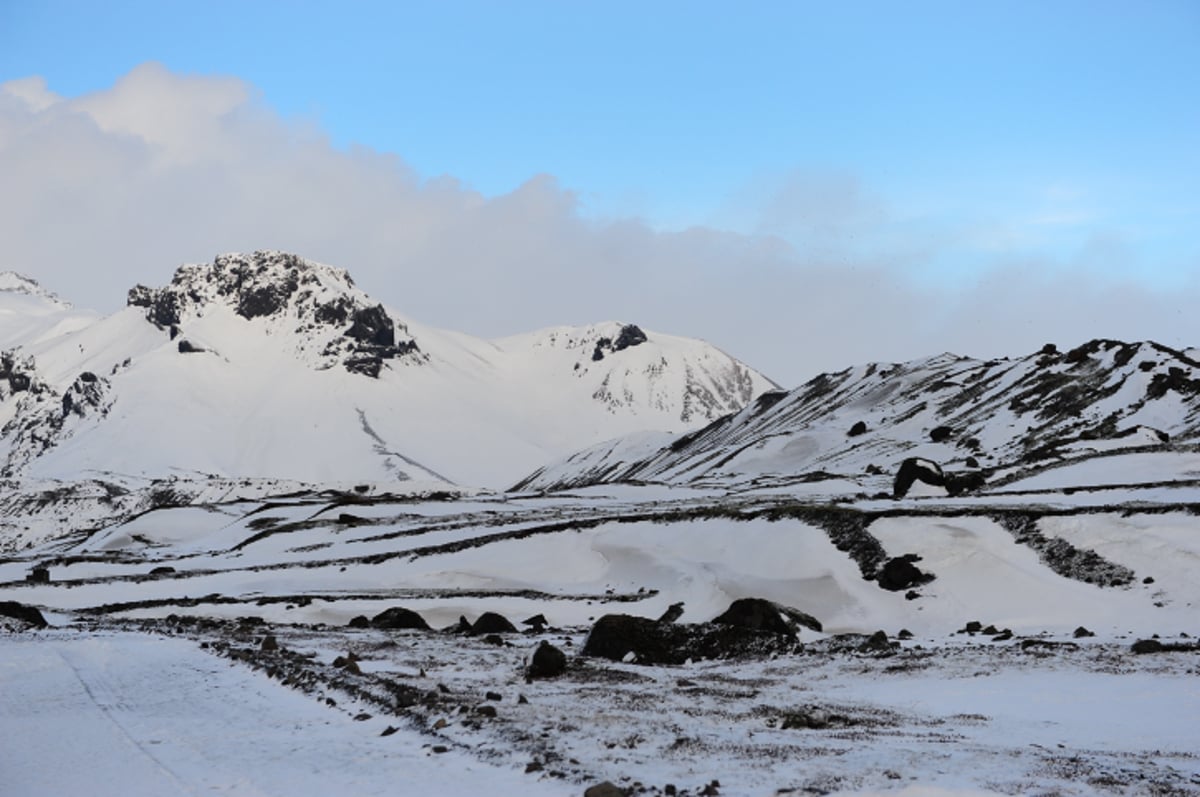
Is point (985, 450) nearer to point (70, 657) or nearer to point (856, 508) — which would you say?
point (856, 508)

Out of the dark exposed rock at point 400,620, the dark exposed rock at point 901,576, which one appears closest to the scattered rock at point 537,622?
the dark exposed rock at point 400,620

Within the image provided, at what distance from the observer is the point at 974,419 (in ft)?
351

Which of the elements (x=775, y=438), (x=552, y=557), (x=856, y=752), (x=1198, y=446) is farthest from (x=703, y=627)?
(x=775, y=438)

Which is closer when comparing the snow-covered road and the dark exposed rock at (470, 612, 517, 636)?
the snow-covered road

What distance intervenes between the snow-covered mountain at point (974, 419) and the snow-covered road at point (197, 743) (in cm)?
5492

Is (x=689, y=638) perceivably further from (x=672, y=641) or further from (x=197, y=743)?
(x=197, y=743)

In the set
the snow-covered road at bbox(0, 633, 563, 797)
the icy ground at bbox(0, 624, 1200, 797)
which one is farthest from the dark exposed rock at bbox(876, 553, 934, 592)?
the snow-covered road at bbox(0, 633, 563, 797)

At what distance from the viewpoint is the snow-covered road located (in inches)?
487

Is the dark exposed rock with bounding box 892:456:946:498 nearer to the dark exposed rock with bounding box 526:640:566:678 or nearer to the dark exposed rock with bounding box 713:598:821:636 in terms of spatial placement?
the dark exposed rock with bounding box 713:598:821:636

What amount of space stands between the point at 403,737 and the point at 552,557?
120 feet

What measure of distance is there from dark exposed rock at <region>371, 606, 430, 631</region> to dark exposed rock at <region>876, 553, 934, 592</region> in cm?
1575

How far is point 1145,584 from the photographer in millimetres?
32062

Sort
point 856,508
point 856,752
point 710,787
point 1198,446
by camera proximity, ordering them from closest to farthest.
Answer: point 710,787, point 856,752, point 856,508, point 1198,446

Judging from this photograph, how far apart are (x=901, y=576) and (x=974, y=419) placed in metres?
76.7
